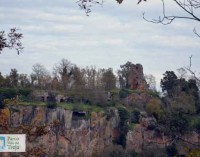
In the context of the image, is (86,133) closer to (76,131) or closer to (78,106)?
(76,131)

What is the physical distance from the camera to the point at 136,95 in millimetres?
69438

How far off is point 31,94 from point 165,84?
13.9 metres

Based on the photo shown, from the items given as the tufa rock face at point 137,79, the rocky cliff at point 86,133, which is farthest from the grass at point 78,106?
the tufa rock face at point 137,79

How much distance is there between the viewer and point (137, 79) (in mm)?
74438

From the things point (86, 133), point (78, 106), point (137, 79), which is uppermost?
point (137, 79)

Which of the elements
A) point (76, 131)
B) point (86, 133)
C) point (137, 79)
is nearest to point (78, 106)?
point (76, 131)

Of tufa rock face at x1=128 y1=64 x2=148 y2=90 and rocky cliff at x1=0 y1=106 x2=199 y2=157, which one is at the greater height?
tufa rock face at x1=128 y1=64 x2=148 y2=90

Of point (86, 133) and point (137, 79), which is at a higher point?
point (137, 79)

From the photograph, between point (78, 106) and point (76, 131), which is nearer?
point (76, 131)

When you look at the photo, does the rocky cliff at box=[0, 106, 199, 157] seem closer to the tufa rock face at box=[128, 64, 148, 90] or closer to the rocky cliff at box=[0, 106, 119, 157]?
the rocky cliff at box=[0, 106, 119, 157]

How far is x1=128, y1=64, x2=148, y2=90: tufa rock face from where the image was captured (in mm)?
72000

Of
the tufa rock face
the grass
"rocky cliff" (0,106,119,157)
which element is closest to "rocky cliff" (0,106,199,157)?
"rocky cliff" (0,106,119,157)

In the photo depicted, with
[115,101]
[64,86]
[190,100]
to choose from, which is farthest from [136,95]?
[190,100]

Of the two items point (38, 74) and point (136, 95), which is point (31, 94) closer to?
point (38, 74)
